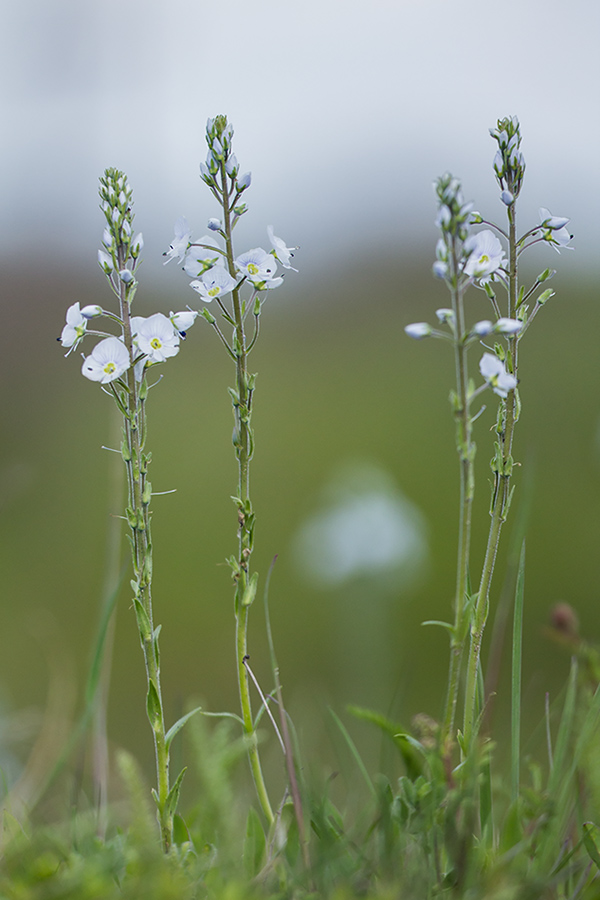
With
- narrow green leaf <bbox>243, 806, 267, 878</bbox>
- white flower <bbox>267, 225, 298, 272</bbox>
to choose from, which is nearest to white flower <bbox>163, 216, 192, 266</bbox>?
white flower <bbox>267, 225, 298, 272</bbox>

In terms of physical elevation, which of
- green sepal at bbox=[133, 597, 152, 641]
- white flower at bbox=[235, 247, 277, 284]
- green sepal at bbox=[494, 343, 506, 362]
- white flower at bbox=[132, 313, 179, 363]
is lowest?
green sepal at bbox=[133, 597, 152, 641]

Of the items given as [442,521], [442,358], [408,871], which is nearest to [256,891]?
[408,871]

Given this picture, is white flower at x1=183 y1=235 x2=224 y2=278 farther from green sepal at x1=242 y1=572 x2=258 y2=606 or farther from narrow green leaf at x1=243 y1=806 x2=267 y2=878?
narrow green leaf at x1=243 y1=806 x2=267 y2=878

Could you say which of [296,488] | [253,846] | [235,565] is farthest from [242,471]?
[296,488]

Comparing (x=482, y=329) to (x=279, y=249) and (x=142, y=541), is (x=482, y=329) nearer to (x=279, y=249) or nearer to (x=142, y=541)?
(x=279, y=249)

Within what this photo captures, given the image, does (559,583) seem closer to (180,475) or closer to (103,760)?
(180,475)

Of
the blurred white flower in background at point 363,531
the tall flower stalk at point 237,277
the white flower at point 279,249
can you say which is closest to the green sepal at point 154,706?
the tall flower stalk at point 237,277

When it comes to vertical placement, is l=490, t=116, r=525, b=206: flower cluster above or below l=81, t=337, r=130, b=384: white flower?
above

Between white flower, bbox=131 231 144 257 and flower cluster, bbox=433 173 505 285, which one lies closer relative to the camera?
flower cluster, bbox=433 173 505 285
